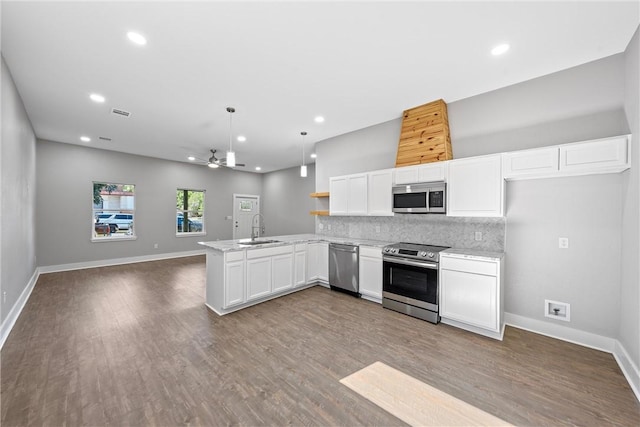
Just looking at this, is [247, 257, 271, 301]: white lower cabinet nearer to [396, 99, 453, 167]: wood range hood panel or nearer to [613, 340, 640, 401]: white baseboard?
[396, 99, 453, 167]: wood range hood panel

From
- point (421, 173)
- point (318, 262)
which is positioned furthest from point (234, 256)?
point (421, 173)

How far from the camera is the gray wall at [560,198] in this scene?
260 cm

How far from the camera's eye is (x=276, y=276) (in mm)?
4109

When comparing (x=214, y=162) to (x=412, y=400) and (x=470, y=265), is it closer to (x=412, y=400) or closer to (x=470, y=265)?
(x=470, y=265)

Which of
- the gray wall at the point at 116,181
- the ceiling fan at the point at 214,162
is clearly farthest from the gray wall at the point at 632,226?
the gray wall at the point at 116,181

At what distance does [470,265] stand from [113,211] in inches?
328

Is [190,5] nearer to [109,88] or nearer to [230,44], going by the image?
[230,44]

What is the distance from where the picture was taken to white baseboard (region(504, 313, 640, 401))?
2131 mm

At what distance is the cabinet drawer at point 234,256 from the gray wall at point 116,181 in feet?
17.2

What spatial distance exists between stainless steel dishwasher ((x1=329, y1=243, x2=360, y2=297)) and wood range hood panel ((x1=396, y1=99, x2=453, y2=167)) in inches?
65.5

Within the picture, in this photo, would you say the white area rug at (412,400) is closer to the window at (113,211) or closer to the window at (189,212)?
the window at (113,211)

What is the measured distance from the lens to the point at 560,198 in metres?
2.87

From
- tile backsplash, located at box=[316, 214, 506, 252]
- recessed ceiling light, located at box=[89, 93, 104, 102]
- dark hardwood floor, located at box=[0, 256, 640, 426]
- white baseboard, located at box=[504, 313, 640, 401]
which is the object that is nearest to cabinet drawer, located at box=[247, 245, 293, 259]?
dark hardwood floor, located at box=[0, 256, 640, 426]

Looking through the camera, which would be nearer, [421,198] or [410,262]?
[410,262]
